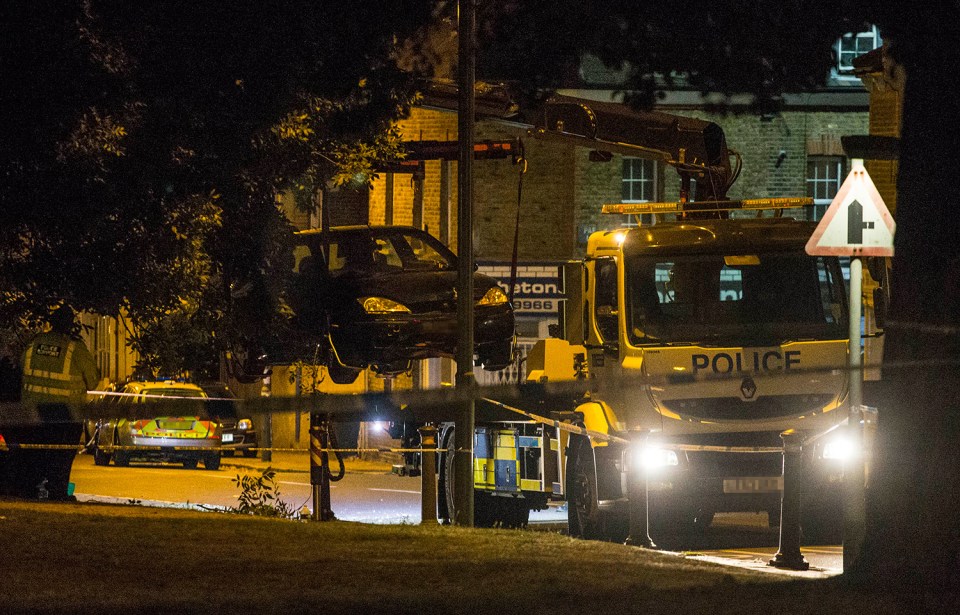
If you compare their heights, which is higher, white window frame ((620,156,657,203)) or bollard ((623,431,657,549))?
white window frame ((620,156,657,203))

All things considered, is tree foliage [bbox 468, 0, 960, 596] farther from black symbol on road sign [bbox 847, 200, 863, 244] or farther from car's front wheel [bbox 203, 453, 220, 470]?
car's front wheel [bbox 203, 453, 220, 470]

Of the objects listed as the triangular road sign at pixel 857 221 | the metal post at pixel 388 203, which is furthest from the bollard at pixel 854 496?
the metal post at pixel 388 203

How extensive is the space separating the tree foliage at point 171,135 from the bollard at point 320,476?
191cm

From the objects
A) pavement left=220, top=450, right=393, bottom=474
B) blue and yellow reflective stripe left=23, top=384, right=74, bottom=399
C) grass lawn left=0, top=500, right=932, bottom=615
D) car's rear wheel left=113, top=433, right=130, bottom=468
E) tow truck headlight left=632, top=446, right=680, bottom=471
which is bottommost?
grass lawn left=0, top=500, right=932, bottom=615

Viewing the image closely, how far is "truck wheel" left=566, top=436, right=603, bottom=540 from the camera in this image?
14477 millimetres

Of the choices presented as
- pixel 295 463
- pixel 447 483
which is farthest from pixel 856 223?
pixel 295 463

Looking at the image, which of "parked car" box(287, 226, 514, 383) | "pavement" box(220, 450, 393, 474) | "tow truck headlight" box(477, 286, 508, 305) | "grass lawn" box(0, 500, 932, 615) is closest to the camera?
"grass lawn" box(0, 500, 932, 615)

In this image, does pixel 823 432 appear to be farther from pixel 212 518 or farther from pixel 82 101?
pixel 82 101

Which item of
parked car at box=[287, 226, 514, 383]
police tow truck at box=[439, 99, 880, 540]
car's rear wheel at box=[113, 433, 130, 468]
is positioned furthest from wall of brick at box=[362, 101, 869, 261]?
police tow truck at box=[439, 99, 880, 540]

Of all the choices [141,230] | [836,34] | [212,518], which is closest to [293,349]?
[141,230]

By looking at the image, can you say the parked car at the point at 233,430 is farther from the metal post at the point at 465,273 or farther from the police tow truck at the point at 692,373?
the metal post at the point at 465,273

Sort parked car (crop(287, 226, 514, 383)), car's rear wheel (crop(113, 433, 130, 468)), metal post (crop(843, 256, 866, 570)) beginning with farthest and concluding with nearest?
car's rear wheel (crop(113, 433, 130, 468)) < parked car (crop(287, 226, 514, 383)) < metal post (crop(843, 256, 866, 570))

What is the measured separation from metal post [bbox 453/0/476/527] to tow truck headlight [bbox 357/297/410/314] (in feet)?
7.80

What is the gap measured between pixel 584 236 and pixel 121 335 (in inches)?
654
